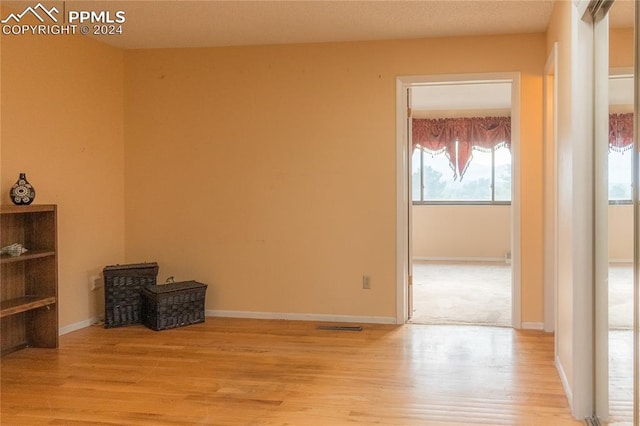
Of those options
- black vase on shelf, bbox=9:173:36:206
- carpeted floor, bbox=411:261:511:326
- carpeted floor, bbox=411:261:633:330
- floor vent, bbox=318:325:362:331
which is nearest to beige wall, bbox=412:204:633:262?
carpeted floor, bbox=411:261:511:326

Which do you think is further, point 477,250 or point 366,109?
point 477,250

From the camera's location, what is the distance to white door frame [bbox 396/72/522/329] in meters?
4.83

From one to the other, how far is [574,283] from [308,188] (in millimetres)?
2677

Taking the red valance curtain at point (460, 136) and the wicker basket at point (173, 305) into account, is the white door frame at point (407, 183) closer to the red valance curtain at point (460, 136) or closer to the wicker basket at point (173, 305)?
the wicker basket at point (173, 305)

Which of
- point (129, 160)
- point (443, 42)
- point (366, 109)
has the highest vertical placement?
point (443, 42)

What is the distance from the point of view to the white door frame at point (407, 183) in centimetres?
483

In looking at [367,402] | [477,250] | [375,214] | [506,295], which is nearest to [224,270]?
[375,214]

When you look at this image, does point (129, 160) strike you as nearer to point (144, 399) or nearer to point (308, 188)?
point (308, 188)

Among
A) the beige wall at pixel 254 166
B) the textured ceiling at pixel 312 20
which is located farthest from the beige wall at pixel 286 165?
the textured ceiling at pixel 312 20

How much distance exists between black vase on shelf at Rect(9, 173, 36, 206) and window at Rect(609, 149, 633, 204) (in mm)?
→ 3532

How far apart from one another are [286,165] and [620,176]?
3.17 meters

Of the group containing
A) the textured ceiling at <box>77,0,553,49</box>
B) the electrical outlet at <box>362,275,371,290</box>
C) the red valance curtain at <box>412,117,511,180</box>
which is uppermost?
the textured ceiling at <box>77,0,553,49</box>

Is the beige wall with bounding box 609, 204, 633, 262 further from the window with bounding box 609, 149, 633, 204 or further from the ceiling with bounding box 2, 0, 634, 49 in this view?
the ceiling with bounding box 2, 0, 634, 49

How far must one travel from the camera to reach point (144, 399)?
10.5ft
